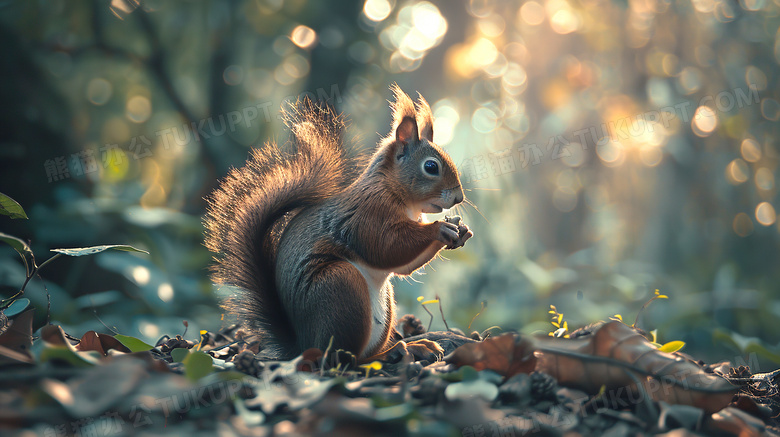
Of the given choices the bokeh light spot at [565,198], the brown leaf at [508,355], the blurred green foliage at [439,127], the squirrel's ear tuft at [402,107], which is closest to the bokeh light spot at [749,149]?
the blurred green foliage at [439,127]

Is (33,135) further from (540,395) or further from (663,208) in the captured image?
(663,208)

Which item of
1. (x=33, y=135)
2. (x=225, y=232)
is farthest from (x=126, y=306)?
(x=225, y=232)

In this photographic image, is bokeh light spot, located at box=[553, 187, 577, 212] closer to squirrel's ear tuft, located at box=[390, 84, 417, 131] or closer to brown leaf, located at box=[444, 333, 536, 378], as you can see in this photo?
squirrel's ear tuft, located at box=[390, 84, 417, 131]

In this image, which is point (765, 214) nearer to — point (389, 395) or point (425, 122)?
point (425, 122)

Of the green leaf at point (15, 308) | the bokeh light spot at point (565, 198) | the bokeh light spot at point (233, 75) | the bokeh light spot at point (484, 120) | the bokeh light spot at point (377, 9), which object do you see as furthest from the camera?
the bokeh light spot at point (565, 198)

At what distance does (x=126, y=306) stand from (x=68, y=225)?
1.91 ft

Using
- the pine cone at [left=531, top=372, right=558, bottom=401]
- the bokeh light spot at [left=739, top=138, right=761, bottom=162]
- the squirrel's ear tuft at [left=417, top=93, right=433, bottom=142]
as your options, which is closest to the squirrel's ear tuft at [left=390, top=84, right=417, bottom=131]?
the squirrel's ear tuft at [left=417, top=93, right=433, bottom=142]

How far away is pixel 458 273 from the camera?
14.4ft

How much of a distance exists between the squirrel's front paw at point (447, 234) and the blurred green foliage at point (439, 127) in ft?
4.87

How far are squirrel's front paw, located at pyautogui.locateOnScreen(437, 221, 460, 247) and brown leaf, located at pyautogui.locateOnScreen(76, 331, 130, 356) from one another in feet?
3.32

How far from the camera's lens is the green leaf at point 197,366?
992mm

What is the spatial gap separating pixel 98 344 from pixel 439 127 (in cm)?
230

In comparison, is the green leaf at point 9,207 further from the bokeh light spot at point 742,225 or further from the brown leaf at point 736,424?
the bokeh light spot at point 742,225

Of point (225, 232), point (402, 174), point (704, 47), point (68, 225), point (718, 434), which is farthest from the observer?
point (704, 47)
